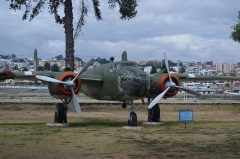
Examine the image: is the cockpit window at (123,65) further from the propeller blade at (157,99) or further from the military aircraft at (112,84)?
the propeller blade at (157,99)

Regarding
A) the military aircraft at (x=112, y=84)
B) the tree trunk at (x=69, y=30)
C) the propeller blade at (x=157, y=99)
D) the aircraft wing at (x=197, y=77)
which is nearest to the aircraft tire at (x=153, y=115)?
the military aircraft at (x=112, y=84)

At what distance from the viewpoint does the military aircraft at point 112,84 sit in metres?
22.2

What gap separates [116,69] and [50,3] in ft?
53.2

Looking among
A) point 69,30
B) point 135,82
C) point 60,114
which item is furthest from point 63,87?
point 69,30

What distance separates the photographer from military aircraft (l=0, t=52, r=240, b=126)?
22219 mm

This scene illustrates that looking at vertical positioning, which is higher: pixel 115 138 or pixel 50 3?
pixel 50 3

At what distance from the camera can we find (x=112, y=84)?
23547 mm

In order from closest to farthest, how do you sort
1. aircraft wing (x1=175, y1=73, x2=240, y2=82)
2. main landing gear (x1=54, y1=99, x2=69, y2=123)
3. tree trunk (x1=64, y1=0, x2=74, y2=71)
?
main landing gear (x1=54, y1=99, x2=69, y2=123)
aircraft wing (x1=175, y1=73, x2=240, y2=82)
tree trunk (x1=64, y1=0, x2=74, y2=71)

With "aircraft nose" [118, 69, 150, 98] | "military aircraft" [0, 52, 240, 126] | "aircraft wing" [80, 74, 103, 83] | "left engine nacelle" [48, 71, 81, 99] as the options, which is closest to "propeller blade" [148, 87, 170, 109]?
"military aircraft" [0, 52, 240, 126]

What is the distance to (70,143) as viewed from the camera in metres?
15.8

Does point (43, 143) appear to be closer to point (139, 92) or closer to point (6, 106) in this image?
point (139, 92)

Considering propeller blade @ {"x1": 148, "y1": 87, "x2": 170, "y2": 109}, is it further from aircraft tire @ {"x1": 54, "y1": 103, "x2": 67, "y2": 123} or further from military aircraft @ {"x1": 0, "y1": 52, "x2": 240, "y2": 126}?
aircraft tire @ {"x1": 54, "y1": 103, "x2": 67, "y2": 123}

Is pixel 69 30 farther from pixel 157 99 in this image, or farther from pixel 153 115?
pixel 157 99

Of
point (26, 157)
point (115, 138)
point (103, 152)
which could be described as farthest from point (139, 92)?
point (26, 157)
